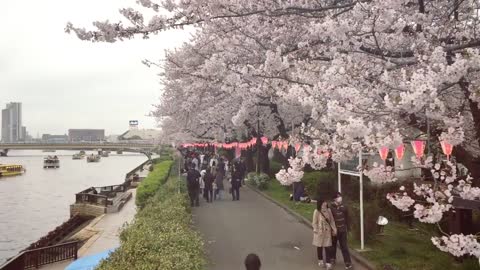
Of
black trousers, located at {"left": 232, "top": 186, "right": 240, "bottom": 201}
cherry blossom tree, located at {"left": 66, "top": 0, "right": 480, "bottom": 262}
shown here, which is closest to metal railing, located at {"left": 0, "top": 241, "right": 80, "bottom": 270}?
black trousers, located at {"left": 232, "top": 186, "right": 240, "bottom": 201}

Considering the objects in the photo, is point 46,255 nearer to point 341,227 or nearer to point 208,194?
point 208,194

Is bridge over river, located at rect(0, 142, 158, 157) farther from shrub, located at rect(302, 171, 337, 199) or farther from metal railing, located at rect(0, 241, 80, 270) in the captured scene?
metal railing, located at rect(0, 241, 80, 270)

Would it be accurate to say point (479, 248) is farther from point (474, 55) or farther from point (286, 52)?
point (286, 52)

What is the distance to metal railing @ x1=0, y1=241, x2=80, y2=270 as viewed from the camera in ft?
49.0

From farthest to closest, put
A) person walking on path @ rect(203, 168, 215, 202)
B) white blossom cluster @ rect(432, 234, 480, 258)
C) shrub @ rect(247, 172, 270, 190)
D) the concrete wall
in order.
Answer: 1. the concrete wall
2. shrub @ rect(247, 172, 270, 190)
3. person walking on path @ rect(203, 168, 215, 202)
4. white blossom cluster @ rect(432, 234, 480, 258)

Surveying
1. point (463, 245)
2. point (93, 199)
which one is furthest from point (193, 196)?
point (463, 245)

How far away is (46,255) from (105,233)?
4471 mm

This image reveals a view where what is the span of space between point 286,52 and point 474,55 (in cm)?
442

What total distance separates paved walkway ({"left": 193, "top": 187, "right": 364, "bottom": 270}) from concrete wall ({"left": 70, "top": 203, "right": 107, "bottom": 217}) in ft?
29.3

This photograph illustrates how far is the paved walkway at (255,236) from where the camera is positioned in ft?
36.1

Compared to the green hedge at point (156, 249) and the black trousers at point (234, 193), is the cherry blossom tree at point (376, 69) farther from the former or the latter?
the black trousers at point (234, 193)

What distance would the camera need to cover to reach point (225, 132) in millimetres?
37750

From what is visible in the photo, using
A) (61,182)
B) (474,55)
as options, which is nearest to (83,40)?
(474,55)

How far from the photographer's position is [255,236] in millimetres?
14023
